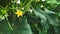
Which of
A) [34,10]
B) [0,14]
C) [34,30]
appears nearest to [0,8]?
[0,14]

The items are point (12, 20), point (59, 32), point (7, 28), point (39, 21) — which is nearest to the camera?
point (7, 28)

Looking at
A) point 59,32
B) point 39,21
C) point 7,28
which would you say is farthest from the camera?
point 59,32

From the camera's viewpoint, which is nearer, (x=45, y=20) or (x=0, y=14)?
(x=0, y=14)

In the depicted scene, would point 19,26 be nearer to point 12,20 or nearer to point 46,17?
point 12,20

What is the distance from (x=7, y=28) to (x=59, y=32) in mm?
581

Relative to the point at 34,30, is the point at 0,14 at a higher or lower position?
higher

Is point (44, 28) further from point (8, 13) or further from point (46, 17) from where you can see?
point (8, 13)

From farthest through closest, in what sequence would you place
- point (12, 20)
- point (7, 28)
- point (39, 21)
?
point (39, 21), point (12, 20), point (7, 28)

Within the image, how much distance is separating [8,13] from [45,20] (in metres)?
0.22

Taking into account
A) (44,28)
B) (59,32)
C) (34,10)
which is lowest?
(59,32)

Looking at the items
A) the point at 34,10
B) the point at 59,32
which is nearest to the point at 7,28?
Result: the point at 34,10

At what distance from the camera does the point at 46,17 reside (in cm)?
120

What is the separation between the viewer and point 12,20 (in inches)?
43.6

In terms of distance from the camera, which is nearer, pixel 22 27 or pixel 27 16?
pixel 22 27
